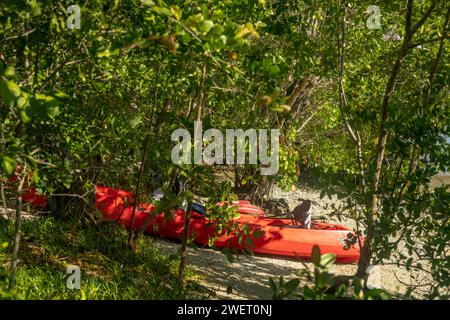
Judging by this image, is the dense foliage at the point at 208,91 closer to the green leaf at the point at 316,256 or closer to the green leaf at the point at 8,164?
the green leaf at the point at 8,164

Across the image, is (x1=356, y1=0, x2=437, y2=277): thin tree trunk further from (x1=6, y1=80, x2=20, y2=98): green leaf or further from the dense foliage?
(x1=6, y1=80, x2=20, y2=98): green leaf

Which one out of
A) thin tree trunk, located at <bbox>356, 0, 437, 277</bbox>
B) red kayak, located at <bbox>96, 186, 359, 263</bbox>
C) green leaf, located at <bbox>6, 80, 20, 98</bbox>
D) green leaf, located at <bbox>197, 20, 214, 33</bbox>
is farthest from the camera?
red kayak, located at <bbox>96, 186, 359, 263</bbox>

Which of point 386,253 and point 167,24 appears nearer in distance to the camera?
point 167,24

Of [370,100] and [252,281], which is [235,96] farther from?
[252,281]

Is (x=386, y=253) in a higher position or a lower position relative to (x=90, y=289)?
higher

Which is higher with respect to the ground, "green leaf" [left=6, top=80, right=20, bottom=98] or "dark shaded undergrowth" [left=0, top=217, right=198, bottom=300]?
"green leaf" [left=6, top=80, right=20, bottom=98]

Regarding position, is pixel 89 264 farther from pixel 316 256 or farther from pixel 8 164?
pixel 316 256

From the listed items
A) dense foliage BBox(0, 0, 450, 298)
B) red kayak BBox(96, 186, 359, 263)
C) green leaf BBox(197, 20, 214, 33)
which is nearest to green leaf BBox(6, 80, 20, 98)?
dense foliage BBox(0, 0, 450, 298)

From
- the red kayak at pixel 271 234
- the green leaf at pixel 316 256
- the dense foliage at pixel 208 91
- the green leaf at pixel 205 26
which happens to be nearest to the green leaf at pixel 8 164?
the dense foliage at pixel 208 91

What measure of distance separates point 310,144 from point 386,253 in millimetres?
5900

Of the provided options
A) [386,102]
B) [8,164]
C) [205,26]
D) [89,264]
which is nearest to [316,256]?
[205,26]

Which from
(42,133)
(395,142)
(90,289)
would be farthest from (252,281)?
(42,133)

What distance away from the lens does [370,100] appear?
21.3ft

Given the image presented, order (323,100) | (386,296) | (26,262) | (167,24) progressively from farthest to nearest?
(323,100)
(26,262)
(167,24)
(386,296)
